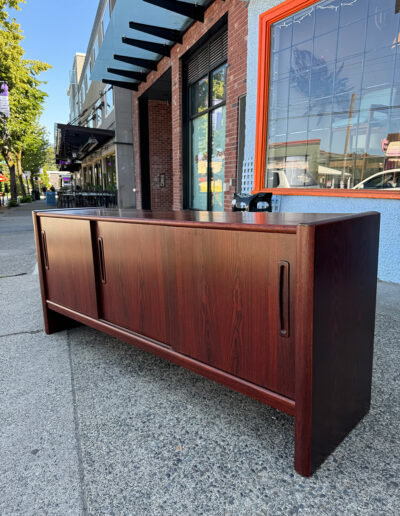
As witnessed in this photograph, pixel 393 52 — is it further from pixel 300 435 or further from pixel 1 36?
pixel 1 36

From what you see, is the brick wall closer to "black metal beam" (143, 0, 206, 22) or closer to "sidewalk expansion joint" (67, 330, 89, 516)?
"black metal beam" (143, 0, 206, 22)

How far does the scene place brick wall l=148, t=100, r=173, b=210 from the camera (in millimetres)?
12375

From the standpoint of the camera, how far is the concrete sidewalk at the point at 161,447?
126 centimetres

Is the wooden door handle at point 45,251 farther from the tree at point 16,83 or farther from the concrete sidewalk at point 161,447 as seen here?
the tree at point 16,83

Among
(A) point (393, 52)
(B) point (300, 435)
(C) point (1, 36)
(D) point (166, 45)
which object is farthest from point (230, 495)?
(C) point (1, 36)

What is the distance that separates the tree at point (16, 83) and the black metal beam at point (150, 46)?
10.9 metres

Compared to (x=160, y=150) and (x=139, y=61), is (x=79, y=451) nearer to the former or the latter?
(x=139, y=61)

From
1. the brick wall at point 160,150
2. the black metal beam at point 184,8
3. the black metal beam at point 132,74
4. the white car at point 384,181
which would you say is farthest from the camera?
the brick wall at point 160,150

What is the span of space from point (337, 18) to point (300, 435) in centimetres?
463

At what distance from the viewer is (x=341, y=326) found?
1412 millimetres

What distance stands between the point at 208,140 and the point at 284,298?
7.03 m

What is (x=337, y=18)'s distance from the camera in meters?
4.02

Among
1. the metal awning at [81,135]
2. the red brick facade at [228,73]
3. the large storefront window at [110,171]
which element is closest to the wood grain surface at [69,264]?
the red brick facade at [228,73]

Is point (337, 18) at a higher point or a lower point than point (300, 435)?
higher
